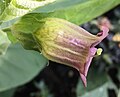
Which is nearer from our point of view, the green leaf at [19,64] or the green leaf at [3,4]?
the green leaf at [3,4]

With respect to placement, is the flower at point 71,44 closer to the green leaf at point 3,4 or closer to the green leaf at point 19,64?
the green leaf at point 3,4

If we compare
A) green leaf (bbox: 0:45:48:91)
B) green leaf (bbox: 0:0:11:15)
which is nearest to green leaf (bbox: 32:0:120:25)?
green leaf (bbox: 0:0:11:15)

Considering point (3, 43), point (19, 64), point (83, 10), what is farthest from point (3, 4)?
point (19, 64)

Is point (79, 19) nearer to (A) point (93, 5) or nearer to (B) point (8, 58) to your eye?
(A) point (93, 5)

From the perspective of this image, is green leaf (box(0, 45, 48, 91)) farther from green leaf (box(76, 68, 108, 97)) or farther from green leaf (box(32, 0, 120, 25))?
green leaf (box(32, 0, 120, 25))

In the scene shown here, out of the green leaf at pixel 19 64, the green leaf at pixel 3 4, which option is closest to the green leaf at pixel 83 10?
the green leaf at pixel 3 4
